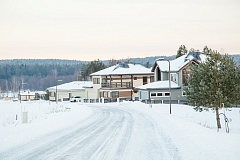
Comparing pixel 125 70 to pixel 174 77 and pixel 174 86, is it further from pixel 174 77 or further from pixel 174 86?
pixel 174 86

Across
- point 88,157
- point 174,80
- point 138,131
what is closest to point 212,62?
point 138,131

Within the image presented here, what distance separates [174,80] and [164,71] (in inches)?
96.5

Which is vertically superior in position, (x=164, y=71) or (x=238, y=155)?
(x=164, y=71)

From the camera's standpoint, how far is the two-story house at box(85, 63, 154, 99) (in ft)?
224

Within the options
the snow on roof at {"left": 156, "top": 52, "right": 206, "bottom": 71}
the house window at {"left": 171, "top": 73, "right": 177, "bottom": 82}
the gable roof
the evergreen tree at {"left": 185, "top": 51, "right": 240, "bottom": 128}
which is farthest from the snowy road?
the house window at {"left": 171, "top": 73, "right": 177, "bottom": 82}

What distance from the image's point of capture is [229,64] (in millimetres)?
28781

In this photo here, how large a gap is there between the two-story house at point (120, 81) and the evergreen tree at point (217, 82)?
37830mm

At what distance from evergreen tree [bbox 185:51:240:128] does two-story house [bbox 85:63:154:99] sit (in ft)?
124

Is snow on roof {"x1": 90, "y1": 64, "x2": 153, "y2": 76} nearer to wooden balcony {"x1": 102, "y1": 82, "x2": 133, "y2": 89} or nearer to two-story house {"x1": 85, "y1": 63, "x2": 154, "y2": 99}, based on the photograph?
two-story house {"x1": 85, "y1": 63, "x2": 154, "y2": 99}

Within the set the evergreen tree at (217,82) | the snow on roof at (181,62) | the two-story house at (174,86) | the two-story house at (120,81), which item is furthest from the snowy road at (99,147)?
the two-story house at (120,81)

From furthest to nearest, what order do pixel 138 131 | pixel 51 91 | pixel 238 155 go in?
pixel 51 91 < pixel 138 131 < pixel 238 155

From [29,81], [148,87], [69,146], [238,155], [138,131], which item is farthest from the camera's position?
[29,81]

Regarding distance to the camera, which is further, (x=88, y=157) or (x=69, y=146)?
(x=69, y=146)

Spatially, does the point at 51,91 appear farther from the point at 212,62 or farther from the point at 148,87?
the point at 212,62
